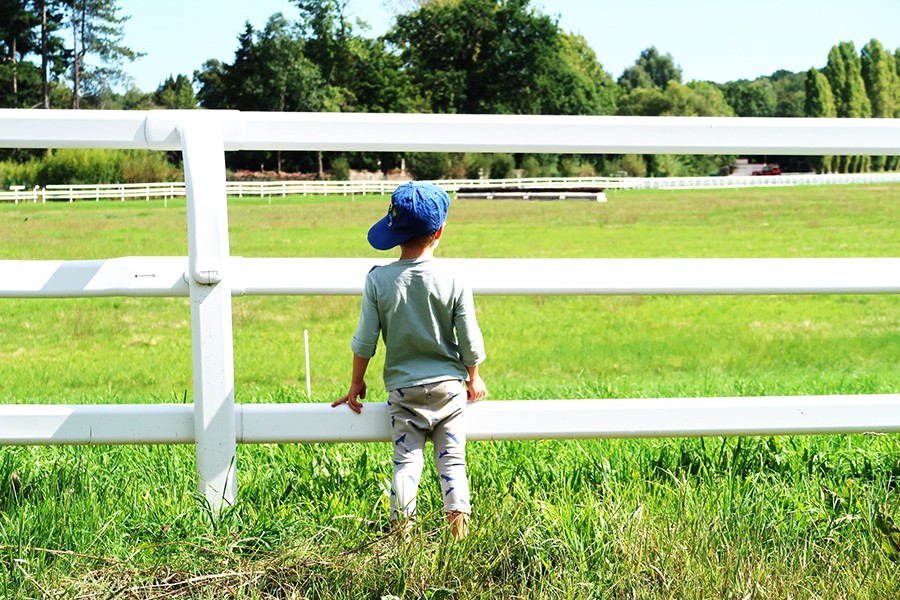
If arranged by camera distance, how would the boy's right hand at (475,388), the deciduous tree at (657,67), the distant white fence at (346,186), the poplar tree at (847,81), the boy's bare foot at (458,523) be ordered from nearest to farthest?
the boy's bare foot at (458,523) → the boy's right hand at (475,388) → the distant white fence at (346,186) → the poplar tree at (847,81) → the deciduous tree at (657,67)

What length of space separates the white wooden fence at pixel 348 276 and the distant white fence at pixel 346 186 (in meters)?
10.1

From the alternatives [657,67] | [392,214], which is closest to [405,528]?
[392,214]

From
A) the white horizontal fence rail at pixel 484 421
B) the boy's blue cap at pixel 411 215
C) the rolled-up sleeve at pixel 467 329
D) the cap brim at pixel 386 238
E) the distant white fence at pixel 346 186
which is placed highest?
the boy's blue cap at pixel 411 215

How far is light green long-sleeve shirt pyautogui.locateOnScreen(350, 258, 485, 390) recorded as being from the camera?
2.71m

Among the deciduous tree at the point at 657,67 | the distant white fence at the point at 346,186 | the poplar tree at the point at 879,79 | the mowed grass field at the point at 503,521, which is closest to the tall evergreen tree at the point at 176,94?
the distant white fence at the point at 346,186

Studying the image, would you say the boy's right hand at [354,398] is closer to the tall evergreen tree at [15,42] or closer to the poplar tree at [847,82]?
the tall evergreen tree at [15,42]

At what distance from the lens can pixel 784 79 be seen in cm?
14588

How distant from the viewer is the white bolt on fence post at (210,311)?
258cm

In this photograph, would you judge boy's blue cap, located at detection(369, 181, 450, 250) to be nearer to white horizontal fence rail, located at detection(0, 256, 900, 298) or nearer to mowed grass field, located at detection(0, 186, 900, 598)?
white horizontal fence rail, located at detection(0, 256, 900, 298)

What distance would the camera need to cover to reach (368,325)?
274 centimetres

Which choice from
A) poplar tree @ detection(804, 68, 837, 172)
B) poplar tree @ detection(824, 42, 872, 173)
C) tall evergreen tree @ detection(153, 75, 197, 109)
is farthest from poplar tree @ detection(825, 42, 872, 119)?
tall evergreen tree @ detection(153, 75, 197, 109)

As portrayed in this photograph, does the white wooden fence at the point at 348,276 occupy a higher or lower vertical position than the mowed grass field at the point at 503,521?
higher

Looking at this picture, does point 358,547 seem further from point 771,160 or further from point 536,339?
point 771,160

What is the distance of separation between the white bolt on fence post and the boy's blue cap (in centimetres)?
41
